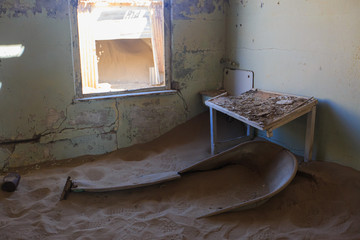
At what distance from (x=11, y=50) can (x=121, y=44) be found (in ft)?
23.0

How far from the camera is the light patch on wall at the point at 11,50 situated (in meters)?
3.52

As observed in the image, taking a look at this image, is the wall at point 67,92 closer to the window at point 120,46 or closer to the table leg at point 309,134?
the window at point 120,46

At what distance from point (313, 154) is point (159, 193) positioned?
170 cm

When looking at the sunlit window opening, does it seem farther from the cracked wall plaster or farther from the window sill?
the cracked wall plaster

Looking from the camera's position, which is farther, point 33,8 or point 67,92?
point 67,92

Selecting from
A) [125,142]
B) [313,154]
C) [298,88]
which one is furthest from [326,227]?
[125,142]

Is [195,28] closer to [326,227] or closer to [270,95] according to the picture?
[270,95]

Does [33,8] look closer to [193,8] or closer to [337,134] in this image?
[193,8]

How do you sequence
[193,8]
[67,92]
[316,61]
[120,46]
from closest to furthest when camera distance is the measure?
[316,61]
[67,92]
[193,8]
[120,46]

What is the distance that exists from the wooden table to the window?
4.40 ft

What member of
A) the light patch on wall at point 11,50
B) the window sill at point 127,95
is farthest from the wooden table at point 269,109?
the light patch on wall at point 11,50

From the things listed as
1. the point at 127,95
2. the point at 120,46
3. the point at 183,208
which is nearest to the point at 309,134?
the point at 183,208

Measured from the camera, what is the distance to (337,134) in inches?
123

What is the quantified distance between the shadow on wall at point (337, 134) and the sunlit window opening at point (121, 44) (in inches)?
96.2
